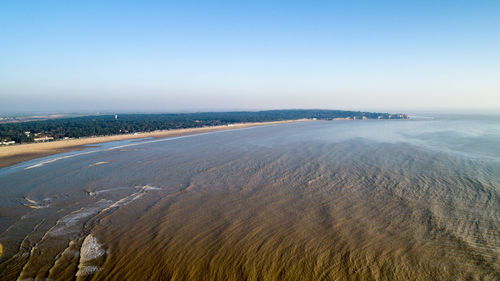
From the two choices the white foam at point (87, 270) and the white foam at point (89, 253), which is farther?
the white foam at point (89, 253)

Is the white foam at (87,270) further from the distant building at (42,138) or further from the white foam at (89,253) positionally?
the distant building at (42,138)

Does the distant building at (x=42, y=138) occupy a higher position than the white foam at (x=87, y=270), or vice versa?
the distant building at (x=42, y=138)

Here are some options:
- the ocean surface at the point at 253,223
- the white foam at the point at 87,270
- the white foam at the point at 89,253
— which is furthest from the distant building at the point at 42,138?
the white foam at the point at 87,270

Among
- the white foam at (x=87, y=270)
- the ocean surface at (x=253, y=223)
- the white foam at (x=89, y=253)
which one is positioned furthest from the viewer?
the ocean surface at (x=253, y=223)

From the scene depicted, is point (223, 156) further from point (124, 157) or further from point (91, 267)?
point (91, 267)

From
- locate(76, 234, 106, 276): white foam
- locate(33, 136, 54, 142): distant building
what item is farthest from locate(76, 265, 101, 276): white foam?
locate(33, 136, 54, 142): distant building

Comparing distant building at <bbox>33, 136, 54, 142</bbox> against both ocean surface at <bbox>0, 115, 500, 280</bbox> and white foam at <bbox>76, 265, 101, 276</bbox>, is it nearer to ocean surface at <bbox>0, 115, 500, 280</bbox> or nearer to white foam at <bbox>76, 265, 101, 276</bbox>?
ocean surface at <bbox>0, 115, 500, 280</bbox>

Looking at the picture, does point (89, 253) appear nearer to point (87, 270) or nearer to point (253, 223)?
point (87, 270)

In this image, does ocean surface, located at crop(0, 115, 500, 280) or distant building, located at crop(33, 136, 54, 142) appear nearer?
ocean surface, located at crop(0, 115, 500, 280)

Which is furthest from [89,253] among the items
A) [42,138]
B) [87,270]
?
[42,138]
